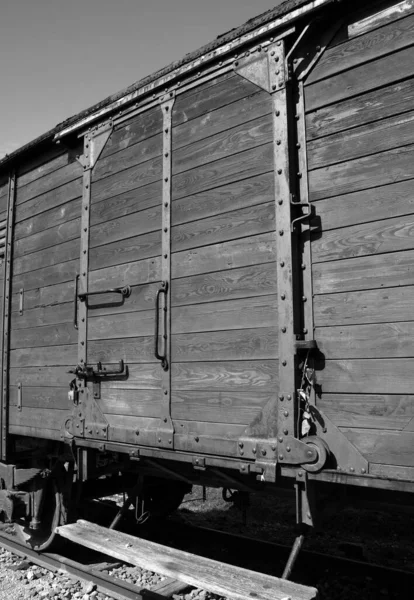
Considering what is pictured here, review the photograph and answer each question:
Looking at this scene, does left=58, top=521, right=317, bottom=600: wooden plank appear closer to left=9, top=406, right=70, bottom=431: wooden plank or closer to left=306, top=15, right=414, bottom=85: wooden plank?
left=9, top=406, right=70, bottom=431: wooden plank

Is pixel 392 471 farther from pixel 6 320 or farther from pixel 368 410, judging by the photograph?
pixel 6 320

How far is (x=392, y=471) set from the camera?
268cm

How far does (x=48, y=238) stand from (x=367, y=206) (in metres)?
3.41

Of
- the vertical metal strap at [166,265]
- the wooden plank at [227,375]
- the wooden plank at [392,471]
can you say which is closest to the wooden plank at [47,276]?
the vertical metal strap at [166,265]

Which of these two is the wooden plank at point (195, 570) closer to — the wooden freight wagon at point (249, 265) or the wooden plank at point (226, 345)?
the wooden freight wagon at point (249, 265)

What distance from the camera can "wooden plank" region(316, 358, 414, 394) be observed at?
8.85 feet

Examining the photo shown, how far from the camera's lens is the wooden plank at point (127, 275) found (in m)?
4.07

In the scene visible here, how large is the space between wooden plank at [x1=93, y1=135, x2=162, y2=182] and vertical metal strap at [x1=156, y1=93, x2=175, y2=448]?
0.12 metres

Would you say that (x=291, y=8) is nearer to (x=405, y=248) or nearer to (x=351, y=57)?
(x=351, y=57)

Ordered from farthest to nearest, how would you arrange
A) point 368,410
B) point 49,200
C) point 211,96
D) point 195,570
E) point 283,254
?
point 49,200 → point 211,96 → point 195,570 → point 283,254 → point 368,410

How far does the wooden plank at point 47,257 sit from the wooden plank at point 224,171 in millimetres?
1382

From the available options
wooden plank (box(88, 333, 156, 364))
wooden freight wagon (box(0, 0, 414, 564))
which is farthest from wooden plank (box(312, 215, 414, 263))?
wooden plank (box(88, 333, 156, 364))

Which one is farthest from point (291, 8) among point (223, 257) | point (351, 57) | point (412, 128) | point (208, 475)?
point (208, 475)

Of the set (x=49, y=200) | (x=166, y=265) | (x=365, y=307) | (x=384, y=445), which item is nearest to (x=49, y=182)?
(x=49, y=200)
